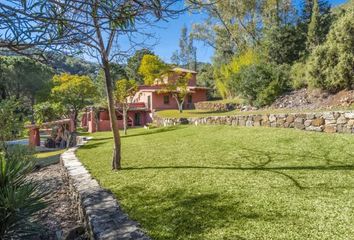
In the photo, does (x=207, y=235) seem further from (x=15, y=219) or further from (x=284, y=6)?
(x=284, y=6)

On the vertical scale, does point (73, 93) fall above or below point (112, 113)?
above

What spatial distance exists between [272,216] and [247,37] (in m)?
25.0

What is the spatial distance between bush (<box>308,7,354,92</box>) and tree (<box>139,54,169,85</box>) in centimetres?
1114

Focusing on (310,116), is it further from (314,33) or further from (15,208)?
(314,33)

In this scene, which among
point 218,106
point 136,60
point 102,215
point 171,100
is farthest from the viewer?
point 171,100

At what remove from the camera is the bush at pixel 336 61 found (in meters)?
12.1

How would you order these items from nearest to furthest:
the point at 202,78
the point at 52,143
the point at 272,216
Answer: the point at 272,216, the point at 52,143, the point at 202,78

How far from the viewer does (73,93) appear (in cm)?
2884

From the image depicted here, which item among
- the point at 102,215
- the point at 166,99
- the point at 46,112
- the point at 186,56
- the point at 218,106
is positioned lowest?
the point at 102,215

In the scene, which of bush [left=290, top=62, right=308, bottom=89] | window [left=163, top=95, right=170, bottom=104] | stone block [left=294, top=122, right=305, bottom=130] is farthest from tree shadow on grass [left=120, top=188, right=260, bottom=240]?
window [left=163, top=95, right=170, bottom=104]

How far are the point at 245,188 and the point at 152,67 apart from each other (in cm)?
1809

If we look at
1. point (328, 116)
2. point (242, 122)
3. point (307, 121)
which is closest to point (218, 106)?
point (242, 122)

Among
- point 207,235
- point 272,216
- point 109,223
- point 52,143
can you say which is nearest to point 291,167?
point 272,216

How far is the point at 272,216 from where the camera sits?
3482mm
